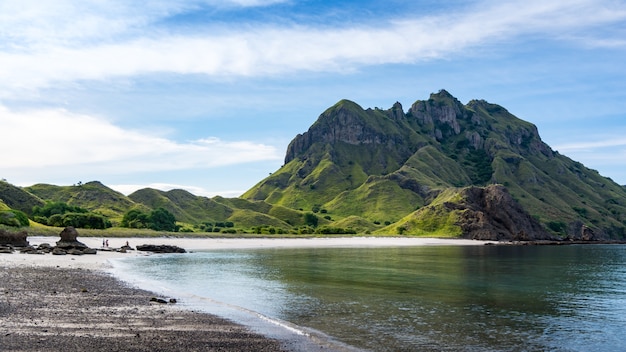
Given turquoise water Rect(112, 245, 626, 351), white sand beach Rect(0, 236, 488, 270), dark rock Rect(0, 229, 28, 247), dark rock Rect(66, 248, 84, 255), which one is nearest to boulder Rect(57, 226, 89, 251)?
dark rock Rect(66, 248, 84, 255)

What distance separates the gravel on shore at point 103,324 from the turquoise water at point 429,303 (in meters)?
5.44

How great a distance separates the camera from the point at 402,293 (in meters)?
43.9

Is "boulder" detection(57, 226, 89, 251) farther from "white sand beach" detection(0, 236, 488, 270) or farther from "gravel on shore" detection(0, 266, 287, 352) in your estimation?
"gravel on shore" detection(0, 266, 287, 352)

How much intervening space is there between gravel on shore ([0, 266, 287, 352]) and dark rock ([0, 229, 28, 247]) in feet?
145

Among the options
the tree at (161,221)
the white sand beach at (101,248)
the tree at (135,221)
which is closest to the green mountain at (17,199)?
the tree at (135,221)

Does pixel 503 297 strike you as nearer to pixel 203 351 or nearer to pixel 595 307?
pixel 595 307

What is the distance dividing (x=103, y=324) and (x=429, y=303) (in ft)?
81.4

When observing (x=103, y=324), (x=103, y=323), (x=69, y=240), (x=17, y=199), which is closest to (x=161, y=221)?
(x=17, y=199)

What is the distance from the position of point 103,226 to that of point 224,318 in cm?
12497

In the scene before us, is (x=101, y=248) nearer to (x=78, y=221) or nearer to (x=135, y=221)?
(x=78, y=221)

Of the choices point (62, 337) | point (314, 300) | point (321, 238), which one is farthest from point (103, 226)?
point (62, 337)

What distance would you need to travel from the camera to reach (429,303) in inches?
1519

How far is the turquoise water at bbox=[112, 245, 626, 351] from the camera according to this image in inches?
1041

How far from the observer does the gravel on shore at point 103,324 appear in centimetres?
2059
